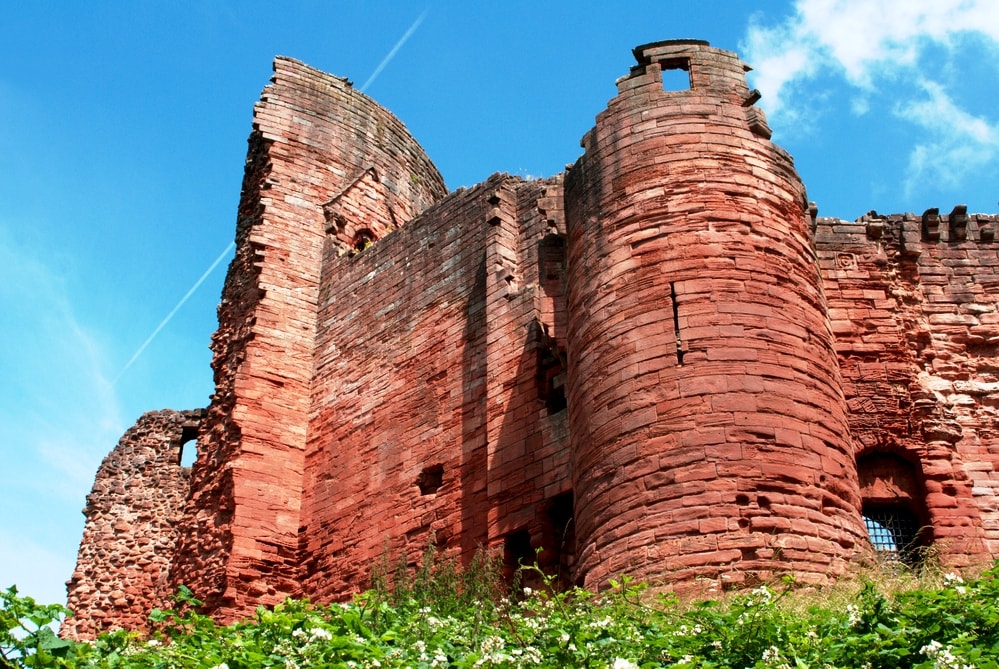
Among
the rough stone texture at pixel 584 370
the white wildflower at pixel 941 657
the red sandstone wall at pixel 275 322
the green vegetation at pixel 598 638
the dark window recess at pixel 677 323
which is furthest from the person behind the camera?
the red sandstone wall at pixel 275 322

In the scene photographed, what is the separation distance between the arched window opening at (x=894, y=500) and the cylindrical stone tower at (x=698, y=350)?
157 cm

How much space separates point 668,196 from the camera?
1009cm

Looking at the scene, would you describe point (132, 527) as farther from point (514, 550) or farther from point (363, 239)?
point (514, 550)

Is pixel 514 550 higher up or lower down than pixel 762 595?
higher up

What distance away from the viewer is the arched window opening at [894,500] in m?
10.8

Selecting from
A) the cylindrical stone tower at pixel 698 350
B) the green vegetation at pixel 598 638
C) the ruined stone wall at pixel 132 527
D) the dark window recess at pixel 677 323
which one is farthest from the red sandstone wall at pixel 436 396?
the green vegetation at pixel 598 638

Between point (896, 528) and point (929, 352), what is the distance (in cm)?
177

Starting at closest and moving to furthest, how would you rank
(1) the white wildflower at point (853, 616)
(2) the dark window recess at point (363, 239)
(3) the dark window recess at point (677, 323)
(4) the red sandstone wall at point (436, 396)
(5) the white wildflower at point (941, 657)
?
1. (5) the white wildflower at point (941, 657)
2. (1) the white wildflower at point (853, 616)
3. (3) the dark window recess at point (677, 323)
4. (4) the red sandstone wall at point (436, 396)
5. (2) the dark window recess at point (363, 239)

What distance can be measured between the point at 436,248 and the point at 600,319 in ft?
Result: 16.6

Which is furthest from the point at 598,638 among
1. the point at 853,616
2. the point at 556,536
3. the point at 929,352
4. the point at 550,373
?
the point at 929,352

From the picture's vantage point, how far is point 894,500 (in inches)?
432

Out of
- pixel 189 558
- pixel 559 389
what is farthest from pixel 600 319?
Result: pixel 189 558

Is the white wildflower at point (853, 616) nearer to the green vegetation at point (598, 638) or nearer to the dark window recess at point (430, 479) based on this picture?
the green vegetation at point (598, 638)

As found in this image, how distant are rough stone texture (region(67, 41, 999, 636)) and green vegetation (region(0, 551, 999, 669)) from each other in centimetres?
170
